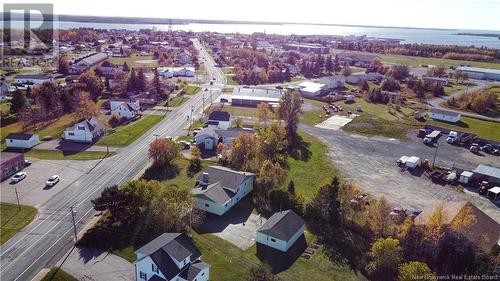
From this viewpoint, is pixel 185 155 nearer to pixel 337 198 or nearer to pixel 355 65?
pixel 337 198

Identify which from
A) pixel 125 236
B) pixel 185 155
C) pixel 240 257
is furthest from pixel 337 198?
pixel 185 155

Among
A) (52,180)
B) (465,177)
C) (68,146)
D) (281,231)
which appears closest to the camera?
(281,231)

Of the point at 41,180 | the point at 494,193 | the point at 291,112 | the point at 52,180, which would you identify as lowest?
the point at 41,180

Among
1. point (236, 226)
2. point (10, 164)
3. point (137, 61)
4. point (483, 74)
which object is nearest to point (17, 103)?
point (10, 164)

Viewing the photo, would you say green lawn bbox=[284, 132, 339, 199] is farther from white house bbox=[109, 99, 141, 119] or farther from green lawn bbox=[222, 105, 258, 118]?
white house bbox=[109, 99, 141, 119]

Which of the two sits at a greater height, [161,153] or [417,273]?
[161,153]

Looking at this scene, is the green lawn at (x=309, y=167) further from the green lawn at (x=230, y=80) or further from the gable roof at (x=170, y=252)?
the green lawn at (x=230, y=80)

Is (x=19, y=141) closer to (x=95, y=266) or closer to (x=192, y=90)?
(x=95, y=266)
